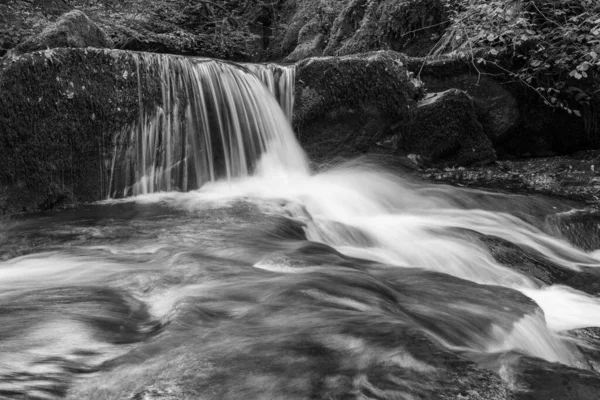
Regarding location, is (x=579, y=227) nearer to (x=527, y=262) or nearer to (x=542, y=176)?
(x=527, y=262)

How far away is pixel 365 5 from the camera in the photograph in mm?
12094

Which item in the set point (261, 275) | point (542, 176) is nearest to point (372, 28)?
point (542, 176)

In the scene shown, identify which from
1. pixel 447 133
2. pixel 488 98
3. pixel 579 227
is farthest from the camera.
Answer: pixel 488 98

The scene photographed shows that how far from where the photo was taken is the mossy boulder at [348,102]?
8.17m

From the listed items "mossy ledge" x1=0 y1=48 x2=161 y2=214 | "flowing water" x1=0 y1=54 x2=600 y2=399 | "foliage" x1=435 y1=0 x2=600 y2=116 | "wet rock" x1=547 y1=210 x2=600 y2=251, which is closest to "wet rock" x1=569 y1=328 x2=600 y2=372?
"flowing water" x1=0 y1=54 x2=600 y2=399

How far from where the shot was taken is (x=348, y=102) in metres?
8.20

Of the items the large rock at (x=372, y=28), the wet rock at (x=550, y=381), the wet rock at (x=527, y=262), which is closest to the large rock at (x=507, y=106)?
the large rock at (x=372, y=28)

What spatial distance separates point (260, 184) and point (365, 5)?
6.52 m

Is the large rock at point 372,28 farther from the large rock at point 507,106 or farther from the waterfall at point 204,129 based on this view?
the waterfall at point 204,129

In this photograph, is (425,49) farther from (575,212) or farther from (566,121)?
(575,212)

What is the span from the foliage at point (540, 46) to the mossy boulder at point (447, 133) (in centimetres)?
76

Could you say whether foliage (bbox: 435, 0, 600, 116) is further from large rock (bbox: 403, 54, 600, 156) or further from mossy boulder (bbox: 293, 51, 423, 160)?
mossy boulder (bbox: 293, 51, 423, 160)

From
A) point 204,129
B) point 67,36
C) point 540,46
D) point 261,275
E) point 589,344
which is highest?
point 67,36

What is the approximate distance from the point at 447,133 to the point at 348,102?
1.61m
